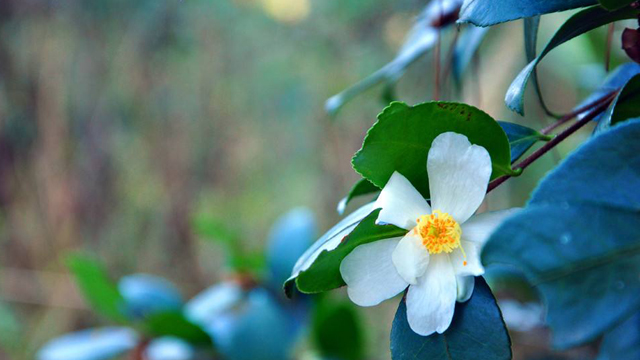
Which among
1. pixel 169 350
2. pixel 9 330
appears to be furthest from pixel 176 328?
pixel 9 330

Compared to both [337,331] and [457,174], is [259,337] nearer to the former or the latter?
[337,331]

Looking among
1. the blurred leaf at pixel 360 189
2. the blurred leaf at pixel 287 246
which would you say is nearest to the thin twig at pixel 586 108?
the blurred leaf at pixel 360 189

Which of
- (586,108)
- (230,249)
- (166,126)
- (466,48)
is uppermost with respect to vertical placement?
(166,126)

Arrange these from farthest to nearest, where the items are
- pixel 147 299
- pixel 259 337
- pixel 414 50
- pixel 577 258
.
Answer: pixel 147 299 → pixel 259 337 → pixel 414 50 → pixel 577 258

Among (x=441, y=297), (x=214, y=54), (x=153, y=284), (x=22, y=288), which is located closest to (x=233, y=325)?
(x=153, y=284)

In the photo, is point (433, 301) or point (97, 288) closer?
point (433, 301)

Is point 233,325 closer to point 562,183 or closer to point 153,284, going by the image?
point 153,284

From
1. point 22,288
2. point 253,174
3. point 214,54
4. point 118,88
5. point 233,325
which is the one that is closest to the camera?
point 233,325
